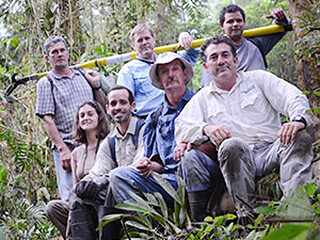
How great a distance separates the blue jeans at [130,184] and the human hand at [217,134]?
20.9 inches

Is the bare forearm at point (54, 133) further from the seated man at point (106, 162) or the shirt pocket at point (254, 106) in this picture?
the shirt pocket at point (254, 106)

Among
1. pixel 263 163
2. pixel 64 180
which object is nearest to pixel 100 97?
pixel 64 180

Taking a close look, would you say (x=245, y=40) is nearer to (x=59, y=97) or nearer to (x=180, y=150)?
(x=180, y=150)

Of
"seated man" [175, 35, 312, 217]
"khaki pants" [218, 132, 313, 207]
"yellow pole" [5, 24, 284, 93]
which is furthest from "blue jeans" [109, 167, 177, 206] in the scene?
"yellow pole" [5, 24, 284, 93]

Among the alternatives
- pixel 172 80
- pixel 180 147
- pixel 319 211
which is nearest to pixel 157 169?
pixel 180 147

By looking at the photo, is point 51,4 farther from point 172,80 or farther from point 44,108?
point 172,80

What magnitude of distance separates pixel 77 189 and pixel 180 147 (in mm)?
871

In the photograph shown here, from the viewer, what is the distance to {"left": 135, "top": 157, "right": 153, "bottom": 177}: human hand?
3.59 metres

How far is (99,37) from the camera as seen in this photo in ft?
24.2

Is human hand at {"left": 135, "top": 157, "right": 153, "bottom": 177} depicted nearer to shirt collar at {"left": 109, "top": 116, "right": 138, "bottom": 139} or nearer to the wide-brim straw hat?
shirt collar at {"left": 109, "top": 116, "right": 138, "bottom": 139}

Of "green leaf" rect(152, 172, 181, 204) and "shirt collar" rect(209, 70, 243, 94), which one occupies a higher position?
"shirt collar" rect(209, 70, 243, 94)

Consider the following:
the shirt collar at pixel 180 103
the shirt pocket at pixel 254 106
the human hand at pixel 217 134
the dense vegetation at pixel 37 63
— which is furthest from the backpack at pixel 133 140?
the dense vegetation at pixel 37 63

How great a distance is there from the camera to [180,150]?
3.40 meters

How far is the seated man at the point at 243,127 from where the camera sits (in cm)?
300
